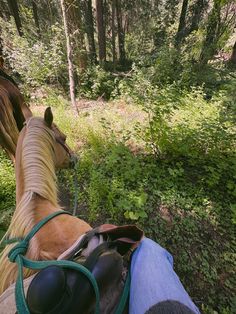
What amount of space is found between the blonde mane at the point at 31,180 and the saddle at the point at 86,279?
1.00 ft

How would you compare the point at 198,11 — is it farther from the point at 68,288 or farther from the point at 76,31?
the point at 68,288

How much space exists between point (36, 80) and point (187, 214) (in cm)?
641

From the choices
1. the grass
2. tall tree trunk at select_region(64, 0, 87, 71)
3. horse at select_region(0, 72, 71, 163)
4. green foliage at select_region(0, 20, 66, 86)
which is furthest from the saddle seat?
green foliage at select_region(0, 20, 66, 86)

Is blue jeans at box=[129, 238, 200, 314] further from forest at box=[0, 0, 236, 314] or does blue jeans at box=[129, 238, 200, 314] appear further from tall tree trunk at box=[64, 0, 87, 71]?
tall tree trunk at box=[64, 0, 87, 71]

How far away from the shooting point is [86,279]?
783mm

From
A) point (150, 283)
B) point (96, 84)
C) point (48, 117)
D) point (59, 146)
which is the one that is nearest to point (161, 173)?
point (59, 146)

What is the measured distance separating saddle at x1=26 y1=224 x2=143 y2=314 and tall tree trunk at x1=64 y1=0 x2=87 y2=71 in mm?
6313

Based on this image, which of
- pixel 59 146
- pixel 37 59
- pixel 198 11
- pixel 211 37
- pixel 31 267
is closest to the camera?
pixel 31 267

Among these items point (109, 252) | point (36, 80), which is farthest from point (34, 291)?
point (36, 80)

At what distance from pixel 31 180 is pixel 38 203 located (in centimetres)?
17

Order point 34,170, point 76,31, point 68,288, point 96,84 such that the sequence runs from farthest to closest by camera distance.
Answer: point 96,84
point 76,31
point 34,170
point 68,288

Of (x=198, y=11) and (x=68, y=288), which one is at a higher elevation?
(x=68, y=288)

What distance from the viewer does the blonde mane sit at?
1143 millimetres

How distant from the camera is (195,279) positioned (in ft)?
8.33
